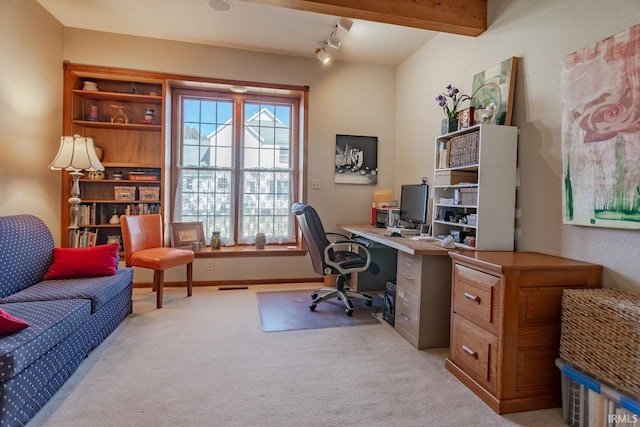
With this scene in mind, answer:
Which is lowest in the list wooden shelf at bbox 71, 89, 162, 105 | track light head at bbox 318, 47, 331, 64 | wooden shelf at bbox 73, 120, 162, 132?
wooden shelf at bbox 73, 120, 162, 132

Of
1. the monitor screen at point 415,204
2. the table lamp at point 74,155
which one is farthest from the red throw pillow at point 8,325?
the monitor screen at point 415,204

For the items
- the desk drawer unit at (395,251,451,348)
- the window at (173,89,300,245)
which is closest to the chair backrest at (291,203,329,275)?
the desk drawer unit at (395,251,451,348)

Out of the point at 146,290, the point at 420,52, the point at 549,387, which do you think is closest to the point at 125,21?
the point at 146,290

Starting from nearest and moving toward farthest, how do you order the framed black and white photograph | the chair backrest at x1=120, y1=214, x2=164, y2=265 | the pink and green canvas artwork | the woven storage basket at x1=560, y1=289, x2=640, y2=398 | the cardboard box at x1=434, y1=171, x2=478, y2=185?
the woven storage basket at x1=560, y1=289, x2=640, y2=398 → the pink and green canvas artwork → the cardboard box at x1=434, y1=171, x2=478, y2=185 → the chair backrest at x1=120, y1=214, x2=164, y2=265 → the framed black and white photograph

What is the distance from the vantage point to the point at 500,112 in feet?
7.98

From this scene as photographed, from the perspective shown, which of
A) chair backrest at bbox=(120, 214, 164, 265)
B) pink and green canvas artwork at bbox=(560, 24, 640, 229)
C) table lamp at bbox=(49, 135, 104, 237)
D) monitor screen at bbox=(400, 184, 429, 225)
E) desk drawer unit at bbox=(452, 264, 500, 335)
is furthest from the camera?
chair backrest at bbox=(120, 214, 164, 265)

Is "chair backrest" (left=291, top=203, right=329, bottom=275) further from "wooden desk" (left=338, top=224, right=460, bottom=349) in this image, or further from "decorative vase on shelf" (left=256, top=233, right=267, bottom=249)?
"decorative vase on shelf" (left=256, top=233, right=267, bottom=249)

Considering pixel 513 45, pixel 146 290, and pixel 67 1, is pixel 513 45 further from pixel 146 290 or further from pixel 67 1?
pixel 146 290

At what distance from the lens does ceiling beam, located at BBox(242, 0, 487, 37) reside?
8.33 feet

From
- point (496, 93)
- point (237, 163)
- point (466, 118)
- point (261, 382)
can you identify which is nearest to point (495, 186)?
point (466, 118)

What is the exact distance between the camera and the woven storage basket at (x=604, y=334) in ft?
4.43

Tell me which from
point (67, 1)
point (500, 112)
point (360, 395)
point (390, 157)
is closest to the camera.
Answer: point (360, 395)

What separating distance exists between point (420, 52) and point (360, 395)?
3630 mm

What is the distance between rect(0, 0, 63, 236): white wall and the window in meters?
1.21
